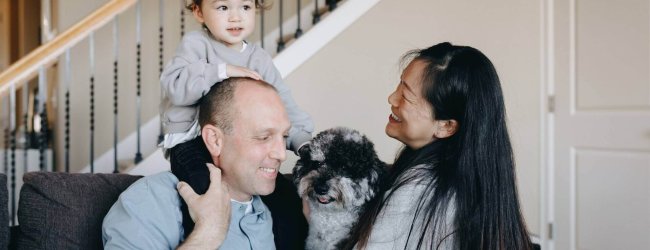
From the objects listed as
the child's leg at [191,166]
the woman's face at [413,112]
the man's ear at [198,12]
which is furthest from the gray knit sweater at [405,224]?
the man's ear at [198,12]

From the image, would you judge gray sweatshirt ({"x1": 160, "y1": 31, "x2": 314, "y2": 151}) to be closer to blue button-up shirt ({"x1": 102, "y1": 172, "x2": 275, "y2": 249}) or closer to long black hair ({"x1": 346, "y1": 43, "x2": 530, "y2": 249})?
blue button-up shirt ({"x1": 102, "y1": 172, "x2": 275, "y2": 249})

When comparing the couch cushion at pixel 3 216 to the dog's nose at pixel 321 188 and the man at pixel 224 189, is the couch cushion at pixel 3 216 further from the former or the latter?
the dog's nose at pixel 321 188

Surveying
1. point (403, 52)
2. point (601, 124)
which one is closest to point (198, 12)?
point (403, 52)

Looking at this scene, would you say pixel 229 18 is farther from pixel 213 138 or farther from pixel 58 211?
pixel 58 211

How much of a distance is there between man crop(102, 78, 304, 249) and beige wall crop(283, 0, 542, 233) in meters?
1.86

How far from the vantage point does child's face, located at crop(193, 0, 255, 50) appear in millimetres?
1754

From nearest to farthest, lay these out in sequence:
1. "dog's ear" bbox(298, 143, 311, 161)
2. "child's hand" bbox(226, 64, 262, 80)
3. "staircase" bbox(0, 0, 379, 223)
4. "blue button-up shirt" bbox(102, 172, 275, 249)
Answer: "blue button-up shirt" bbox(102, 172, 275, 249)
"child's hand" bbox(226, 64, 262, 80)
"dog's ear" bbox(298, 143, 311, 161)
"staircase" bbox(0, 0, 379, 223)

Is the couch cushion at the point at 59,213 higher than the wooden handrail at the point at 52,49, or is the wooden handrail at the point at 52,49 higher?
the wooden handrail at the point at 52,49

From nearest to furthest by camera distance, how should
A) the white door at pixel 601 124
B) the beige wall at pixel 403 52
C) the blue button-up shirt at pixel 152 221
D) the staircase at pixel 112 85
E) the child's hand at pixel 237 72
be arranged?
1. the blue button-up shirt at pixel 152 221
2. the child's hand at pixel 237 72
3. the white door at pixel 601 124
4. the beige wall at pixel 403 52
5. the staircase at pixel 112 85

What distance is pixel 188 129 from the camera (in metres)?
1.71

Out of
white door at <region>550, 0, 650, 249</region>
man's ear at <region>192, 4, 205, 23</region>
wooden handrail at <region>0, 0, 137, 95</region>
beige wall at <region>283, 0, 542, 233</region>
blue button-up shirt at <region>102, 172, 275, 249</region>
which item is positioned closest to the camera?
blue button-up shirt at <region>102, 172, 275, 249</region>

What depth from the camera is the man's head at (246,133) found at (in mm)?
1505

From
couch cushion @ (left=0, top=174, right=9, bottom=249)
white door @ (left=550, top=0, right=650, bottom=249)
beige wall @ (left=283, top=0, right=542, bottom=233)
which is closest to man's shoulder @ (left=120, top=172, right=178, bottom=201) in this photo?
couch cushion @ (left=0, top=174, right=9, bottom=249)

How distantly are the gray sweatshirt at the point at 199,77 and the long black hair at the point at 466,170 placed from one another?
1.59ft
